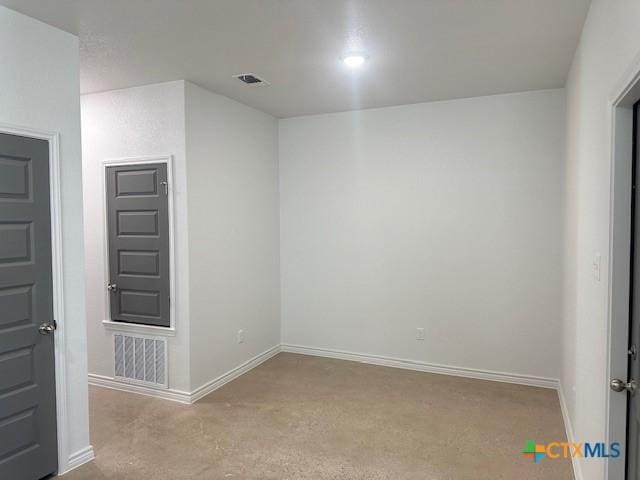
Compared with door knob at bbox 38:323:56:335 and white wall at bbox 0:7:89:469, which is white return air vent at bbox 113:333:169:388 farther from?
door knob at bbox 38:323:56:335

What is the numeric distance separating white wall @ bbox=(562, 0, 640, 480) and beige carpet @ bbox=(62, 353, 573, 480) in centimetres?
53

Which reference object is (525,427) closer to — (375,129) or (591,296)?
(591,296)

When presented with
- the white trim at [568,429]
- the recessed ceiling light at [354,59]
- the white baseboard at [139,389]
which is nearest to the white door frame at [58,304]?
the white baseboard at [139,389]

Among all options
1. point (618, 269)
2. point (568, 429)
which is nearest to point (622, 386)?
point (618, 269)

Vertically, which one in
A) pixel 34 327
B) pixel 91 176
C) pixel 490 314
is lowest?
pixel 490 314

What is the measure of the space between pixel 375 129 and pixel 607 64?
9.40 ft

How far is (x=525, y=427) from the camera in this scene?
130 inches

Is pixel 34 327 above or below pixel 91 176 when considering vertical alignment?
below

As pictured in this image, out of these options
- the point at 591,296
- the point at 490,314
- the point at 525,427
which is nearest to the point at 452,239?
the point at 490,314

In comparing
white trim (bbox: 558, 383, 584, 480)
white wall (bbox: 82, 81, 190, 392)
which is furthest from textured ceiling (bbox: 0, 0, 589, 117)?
white trim (bbox: 558, 383, 584, 480)

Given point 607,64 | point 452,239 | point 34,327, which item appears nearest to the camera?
point 607,64

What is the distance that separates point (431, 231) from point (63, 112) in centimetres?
326

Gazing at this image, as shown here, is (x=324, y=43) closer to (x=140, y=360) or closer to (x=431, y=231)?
(x=431, y=231)

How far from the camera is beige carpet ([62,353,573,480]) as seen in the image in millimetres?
2752
